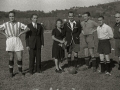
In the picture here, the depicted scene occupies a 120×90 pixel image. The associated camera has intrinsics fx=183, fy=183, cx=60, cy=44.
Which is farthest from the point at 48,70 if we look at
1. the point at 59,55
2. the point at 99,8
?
the point at 99,8

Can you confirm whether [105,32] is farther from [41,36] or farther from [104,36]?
[41,36]

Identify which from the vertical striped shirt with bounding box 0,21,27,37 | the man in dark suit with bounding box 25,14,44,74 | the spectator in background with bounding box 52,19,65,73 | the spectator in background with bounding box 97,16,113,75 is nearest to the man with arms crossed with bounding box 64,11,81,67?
the spectator in background with bounding box 52,19,65,73

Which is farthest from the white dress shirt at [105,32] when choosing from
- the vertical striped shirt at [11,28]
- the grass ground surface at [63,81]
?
the vertical striped shirt at [11,28]

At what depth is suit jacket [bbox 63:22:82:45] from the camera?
24.4 ft

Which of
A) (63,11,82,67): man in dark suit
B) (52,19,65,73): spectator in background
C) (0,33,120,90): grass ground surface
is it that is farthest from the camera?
(63,11,82,67): man in dark suit

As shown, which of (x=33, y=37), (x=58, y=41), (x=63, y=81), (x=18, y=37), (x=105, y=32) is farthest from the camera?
(x=58, y=41)

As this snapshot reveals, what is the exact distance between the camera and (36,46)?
23.5 ft

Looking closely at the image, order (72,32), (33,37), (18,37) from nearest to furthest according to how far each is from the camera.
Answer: (18,37)
(33,37)
(72,32)

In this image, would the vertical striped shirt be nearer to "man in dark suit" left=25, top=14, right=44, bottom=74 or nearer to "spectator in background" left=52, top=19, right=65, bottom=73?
"man in dark suit" left=25, top=14, right=44, bottom=74

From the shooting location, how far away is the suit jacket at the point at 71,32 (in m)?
7.43

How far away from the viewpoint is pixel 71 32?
24.5ft

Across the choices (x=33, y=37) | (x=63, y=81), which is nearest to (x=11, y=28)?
(x=33, y=37)

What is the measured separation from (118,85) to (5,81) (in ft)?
12.6

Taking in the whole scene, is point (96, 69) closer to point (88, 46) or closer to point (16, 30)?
point (88, 46)
